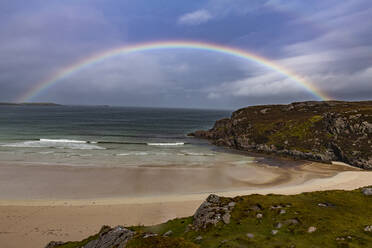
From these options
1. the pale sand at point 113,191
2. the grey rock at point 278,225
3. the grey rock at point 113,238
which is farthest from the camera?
the pale sand at point 113,191

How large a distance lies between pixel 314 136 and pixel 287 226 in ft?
214

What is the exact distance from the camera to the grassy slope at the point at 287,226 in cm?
1223

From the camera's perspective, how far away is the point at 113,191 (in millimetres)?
35812

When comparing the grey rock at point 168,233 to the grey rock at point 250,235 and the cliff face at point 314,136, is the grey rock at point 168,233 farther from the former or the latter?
the cliff face at point 314,136

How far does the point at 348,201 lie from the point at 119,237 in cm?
1778

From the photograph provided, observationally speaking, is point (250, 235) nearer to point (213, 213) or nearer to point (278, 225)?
point (278, 225)

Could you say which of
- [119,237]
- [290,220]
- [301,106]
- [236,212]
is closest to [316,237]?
[290,220]

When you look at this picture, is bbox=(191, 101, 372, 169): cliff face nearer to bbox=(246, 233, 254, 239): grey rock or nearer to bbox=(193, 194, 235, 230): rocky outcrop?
bbox=(193, 194, 235, 230): rocky outcrop

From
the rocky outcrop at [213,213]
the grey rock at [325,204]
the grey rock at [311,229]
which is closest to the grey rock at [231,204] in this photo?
the rocky outcrop at [213,213]

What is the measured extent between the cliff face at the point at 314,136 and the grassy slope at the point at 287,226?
48.8 meters

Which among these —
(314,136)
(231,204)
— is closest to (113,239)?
(231,204)

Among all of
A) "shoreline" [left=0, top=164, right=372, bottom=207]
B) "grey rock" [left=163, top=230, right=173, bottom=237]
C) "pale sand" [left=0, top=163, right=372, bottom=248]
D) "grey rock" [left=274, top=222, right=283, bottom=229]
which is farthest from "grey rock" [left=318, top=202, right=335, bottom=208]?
"shoreline" [left=0, top=164, right=372, bottom=207]

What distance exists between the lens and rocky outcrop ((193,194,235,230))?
50.2ft

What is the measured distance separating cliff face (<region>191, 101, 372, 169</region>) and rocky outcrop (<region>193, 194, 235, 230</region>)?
5509cm
